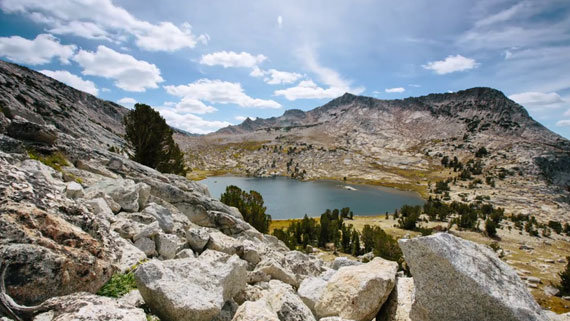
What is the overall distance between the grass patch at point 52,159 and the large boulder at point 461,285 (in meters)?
15.3

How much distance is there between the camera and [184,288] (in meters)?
5.58

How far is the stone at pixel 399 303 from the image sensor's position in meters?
7.07

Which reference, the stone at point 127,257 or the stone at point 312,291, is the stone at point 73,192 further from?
the stone at point 312,291

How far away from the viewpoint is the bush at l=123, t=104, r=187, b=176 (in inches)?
1345

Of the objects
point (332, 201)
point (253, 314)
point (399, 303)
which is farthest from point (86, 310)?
point (332, 201)

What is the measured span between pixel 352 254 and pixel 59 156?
1763 inches

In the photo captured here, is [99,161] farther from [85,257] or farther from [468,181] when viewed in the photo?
[468,181]

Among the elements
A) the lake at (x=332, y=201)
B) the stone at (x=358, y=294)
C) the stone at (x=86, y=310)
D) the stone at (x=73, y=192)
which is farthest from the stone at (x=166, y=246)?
the lake at (x=332, y=201)

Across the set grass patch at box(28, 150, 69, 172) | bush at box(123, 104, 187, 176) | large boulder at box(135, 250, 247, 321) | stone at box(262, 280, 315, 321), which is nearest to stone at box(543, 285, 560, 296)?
stone at box(262, 280, 315, 321)

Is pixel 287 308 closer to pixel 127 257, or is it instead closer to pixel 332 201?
pixel 127 257

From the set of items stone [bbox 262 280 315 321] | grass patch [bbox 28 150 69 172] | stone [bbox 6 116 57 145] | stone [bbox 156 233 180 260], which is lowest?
stone [bbox 262 280 315 321]

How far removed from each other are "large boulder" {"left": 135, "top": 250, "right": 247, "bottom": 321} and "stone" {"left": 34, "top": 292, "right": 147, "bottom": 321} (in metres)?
1.04

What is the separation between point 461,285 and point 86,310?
711cm

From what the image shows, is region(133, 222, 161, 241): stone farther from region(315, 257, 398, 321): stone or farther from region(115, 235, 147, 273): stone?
region(315, 257, 398, 321): stone
